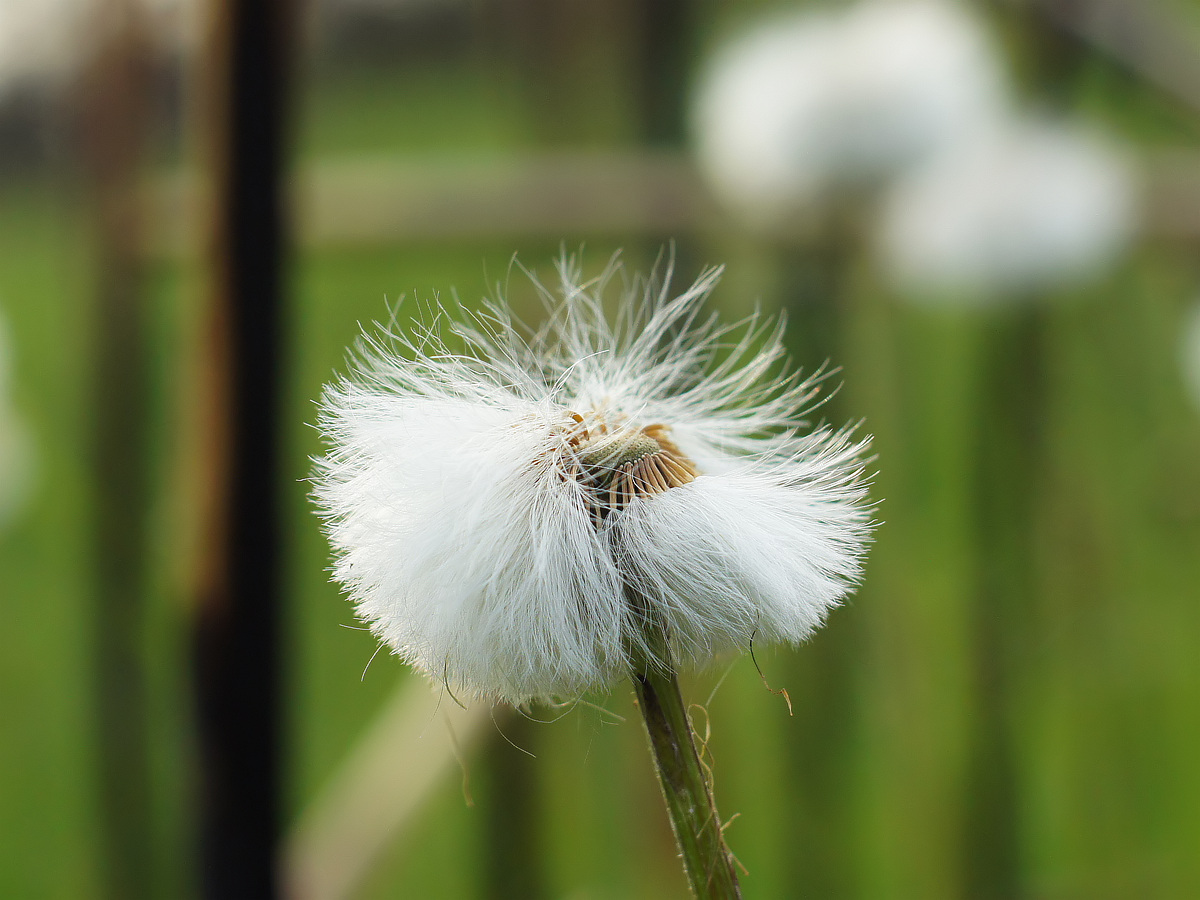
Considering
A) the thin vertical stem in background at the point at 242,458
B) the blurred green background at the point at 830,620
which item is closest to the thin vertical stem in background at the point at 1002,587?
the blurred green background at the point at 830,620

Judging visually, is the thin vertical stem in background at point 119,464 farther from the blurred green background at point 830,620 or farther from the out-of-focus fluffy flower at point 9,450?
the out-of-focus fluffy flower at point 9,450

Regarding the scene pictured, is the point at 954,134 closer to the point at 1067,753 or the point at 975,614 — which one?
the point at 975,614

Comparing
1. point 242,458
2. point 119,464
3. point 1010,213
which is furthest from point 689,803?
point 1010,213

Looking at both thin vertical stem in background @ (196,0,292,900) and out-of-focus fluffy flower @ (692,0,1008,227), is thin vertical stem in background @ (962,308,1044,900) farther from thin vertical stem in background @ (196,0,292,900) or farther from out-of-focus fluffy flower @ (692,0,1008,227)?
thin vertical stem in background @ (196,0,292,900)

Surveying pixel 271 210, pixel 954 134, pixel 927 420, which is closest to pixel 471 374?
pixel 271 210

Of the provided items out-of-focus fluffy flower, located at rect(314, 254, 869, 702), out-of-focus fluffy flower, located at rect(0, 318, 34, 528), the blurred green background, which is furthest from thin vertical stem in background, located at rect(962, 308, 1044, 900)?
out-of-focus fluffy flower, located at rect(0, 318, 34, 528)
